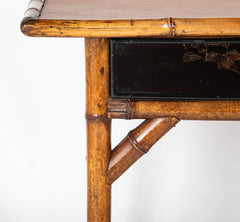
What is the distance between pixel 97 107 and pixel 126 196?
0.86 meters

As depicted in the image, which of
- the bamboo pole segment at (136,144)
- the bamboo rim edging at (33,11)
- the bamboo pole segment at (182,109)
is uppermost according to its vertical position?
the bamboo rim edging at (33,11)

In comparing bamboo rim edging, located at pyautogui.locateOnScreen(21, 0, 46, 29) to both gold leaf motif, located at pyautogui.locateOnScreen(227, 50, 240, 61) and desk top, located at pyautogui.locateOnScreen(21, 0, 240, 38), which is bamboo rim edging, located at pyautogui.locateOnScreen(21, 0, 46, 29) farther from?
gold leaf motif, located at pyautogui.locateOnScreen(227, 50, 240, 61)

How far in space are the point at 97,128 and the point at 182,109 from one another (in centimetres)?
18

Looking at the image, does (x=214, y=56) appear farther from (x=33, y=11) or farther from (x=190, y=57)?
(x=33, y=11)

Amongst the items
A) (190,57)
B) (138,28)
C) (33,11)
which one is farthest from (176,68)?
(33,11)

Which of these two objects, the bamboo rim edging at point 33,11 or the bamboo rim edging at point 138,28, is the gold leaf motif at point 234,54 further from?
the bamboo rim edging at point 33,11

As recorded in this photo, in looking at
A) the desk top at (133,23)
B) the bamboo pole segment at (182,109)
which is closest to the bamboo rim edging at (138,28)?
the desk top at (133,23)

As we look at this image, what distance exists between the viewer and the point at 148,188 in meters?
1.89

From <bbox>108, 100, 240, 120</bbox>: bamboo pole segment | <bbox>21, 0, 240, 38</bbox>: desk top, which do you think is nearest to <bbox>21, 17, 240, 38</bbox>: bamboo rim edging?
<bbox>21, 0, 240, 38</bbox>: desk top

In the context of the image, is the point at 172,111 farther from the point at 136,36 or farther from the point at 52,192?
the point at 52,192

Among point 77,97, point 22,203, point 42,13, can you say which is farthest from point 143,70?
point 22,203

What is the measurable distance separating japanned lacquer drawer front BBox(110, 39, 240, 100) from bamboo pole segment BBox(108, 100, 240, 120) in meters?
0.02

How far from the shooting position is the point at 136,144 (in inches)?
46.1

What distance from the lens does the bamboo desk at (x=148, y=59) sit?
975 mm
